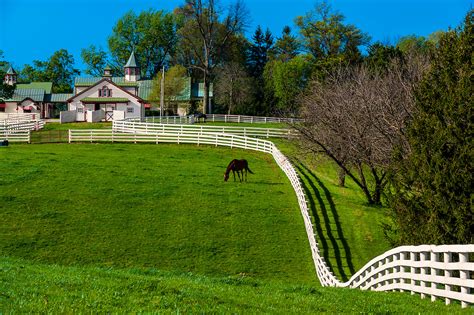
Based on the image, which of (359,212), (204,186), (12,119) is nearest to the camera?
(359,212)

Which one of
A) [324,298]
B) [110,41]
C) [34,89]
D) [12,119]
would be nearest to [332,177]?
[324,298]

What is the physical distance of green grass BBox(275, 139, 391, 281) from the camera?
19.7 m

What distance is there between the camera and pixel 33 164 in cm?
3281

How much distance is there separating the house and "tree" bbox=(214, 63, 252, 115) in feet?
79.9

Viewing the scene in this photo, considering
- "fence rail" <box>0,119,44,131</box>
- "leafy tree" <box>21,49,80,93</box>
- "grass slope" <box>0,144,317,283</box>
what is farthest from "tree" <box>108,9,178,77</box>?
"grass slope" <box>0,144,317,283</box>

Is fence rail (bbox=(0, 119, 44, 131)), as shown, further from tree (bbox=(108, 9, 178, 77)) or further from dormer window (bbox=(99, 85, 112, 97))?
tree (bbox=(108, 9, 178, 77))

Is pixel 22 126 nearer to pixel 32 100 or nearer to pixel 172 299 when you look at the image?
pixel 32 100

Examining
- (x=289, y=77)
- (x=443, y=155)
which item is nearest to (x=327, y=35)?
(x=289, y=77)

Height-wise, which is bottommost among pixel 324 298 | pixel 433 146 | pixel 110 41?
pixel 324 298

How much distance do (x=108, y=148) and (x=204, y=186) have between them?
53.5 feet

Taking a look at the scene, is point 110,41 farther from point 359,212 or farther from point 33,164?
point 359,212

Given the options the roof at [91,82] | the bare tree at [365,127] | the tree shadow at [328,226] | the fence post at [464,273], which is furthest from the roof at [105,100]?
the fence post at [464,273]

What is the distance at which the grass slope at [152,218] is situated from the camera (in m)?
19.1

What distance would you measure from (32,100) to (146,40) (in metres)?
28.9
